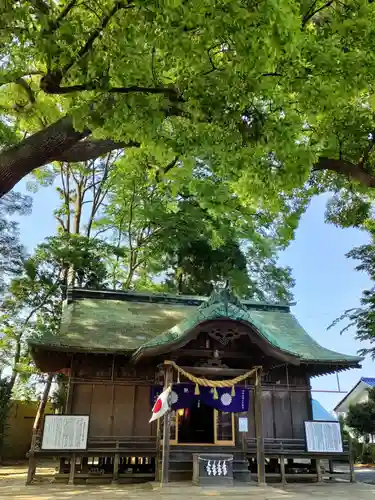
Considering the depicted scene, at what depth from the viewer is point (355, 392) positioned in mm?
32531

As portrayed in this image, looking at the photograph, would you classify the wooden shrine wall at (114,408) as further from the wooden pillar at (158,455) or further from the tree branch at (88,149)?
the tree branch at (88,149)

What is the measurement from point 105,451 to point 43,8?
10127mm

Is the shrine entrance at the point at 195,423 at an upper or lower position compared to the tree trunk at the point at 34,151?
lower

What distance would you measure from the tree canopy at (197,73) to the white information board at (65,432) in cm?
720

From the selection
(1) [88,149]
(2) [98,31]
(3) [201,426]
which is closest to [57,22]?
(2) [98,31]

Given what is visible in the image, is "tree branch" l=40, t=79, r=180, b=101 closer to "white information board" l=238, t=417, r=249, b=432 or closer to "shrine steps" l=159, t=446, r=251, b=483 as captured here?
"shrine steps" l=159, t=446, r=251, b=483

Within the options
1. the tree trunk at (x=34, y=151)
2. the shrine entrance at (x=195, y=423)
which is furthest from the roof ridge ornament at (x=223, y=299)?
the tree trunk at (x=34, y=151)

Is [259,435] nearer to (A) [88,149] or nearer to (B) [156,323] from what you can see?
(B) [156,323]

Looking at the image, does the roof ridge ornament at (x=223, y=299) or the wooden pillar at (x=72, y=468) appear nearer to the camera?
the wooden pillar at (x=72, y=468)

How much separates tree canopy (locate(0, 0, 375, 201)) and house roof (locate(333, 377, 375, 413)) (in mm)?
27217

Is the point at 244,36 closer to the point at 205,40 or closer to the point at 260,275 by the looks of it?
the point at 205,40

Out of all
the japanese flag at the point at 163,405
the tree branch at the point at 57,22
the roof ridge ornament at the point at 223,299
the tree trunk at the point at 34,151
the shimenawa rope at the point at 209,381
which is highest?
the tree branch at the point at 57,22

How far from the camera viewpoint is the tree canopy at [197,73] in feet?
14.7

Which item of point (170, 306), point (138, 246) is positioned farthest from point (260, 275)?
point (170, 306)
